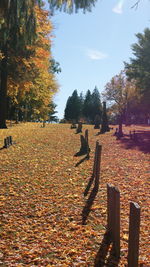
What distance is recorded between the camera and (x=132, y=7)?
286 inches

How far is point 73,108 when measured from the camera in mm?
87438

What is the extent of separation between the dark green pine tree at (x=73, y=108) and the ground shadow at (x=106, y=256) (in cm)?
8020

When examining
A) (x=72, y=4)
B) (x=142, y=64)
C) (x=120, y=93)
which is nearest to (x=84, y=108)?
(x=120, y=93)

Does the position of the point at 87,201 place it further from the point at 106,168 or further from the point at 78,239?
the point at 106,168

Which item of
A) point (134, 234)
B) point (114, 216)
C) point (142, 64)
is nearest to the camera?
point (134, 234)

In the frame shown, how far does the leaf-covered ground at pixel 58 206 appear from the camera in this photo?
193 inches

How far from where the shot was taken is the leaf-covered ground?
193 inches

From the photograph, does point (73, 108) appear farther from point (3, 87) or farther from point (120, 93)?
point (3, 87)

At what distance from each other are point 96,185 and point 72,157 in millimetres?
5035

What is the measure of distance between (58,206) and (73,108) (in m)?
80.8

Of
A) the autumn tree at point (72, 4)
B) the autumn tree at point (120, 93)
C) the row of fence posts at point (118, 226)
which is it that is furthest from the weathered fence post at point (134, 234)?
the autumn tree at point (120, 93)

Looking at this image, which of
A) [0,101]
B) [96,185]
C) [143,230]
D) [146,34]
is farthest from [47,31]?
[143,230]

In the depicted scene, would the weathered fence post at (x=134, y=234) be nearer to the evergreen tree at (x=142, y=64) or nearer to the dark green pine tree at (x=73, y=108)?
the evergreen tree at (x=142, y=64)

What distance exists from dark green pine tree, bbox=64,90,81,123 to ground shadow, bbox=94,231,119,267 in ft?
263
